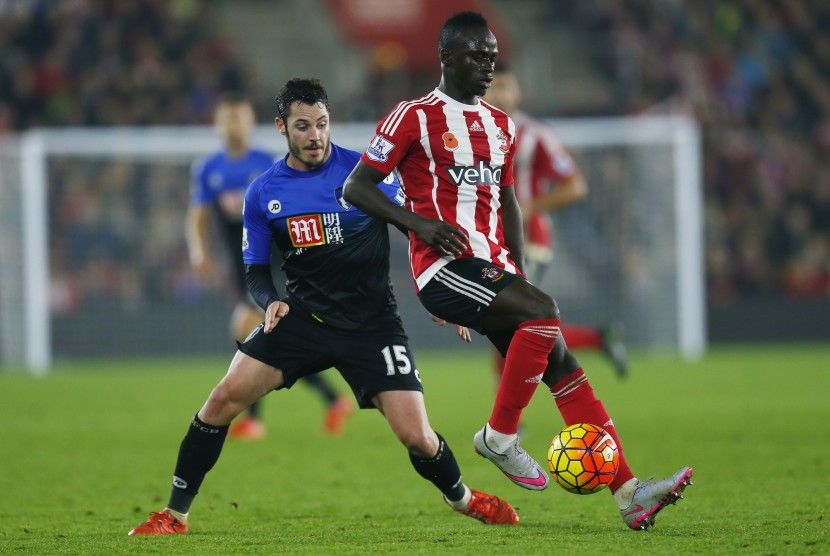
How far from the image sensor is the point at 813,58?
22.1 meters

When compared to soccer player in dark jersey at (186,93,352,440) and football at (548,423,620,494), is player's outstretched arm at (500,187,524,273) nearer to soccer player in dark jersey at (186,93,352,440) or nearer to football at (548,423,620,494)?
football at (548,423,620,494)

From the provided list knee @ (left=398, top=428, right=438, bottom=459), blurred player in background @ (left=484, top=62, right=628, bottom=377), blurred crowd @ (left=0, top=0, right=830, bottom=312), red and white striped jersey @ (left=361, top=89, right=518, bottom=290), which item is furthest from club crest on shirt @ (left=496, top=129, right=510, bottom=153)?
blurred crowd @ (left=0, top=0, right=830, bottom=312)

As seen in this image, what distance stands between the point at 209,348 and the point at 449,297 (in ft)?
41.0

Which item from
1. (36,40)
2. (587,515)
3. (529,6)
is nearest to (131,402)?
(587,515)

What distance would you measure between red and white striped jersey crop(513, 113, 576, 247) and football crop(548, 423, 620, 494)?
4116mm

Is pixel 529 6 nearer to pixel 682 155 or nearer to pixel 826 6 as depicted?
pixel 826 6

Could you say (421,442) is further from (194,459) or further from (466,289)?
(194,459)

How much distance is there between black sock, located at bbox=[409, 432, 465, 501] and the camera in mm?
5543

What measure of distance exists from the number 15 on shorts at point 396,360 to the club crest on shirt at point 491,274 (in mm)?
620

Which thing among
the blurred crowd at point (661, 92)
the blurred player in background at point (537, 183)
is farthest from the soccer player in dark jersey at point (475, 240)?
the blurred crowd at point (661, 92)

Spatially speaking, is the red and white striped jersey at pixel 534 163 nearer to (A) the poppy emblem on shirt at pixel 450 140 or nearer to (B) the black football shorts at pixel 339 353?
(B) the black football shorts at pixel 339 353

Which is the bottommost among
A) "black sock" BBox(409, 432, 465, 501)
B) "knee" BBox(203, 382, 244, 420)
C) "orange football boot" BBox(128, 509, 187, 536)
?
"orange football boot" BBox(128, 509, 187, 536)

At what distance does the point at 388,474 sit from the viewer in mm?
7590

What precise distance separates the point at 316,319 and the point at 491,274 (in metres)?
0.86
